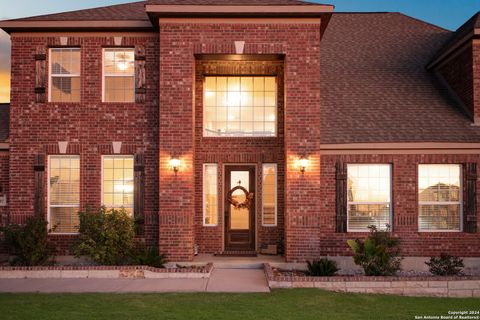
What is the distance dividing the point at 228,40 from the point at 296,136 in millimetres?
2967

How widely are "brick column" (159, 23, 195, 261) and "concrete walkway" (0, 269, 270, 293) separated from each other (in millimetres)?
1548

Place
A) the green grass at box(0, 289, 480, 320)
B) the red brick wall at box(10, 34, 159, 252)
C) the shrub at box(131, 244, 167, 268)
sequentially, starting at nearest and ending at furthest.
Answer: the green grass at box(0, 289, 480, 320) < the shrub at box(131, 244, 167, 268) < the red brick wall at box(10, 34, 159, 252)

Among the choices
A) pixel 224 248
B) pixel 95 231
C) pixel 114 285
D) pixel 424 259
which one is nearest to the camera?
pixel 114 285

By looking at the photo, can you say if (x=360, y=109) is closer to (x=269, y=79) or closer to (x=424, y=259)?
(x=269, y=79)

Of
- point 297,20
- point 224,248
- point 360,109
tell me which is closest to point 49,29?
point 297,20

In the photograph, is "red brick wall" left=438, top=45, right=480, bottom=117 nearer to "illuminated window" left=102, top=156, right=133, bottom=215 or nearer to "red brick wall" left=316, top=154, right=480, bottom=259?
"red brick wall" left=316, top=154, right=480, bottom=259

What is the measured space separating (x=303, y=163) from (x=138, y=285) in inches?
191

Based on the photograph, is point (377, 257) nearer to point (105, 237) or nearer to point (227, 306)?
point (227, 306)

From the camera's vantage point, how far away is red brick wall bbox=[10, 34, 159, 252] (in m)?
12.2

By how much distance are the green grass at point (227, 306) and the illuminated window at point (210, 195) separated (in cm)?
444

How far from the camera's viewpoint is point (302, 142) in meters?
11.6

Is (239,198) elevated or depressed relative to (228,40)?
depressed

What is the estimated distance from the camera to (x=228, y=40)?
1165 cm

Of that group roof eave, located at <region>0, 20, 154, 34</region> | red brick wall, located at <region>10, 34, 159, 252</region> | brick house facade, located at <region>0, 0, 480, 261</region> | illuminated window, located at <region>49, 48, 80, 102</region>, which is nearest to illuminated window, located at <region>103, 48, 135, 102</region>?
brick house facade, located at <region>0, 0, 480, 261</region>
